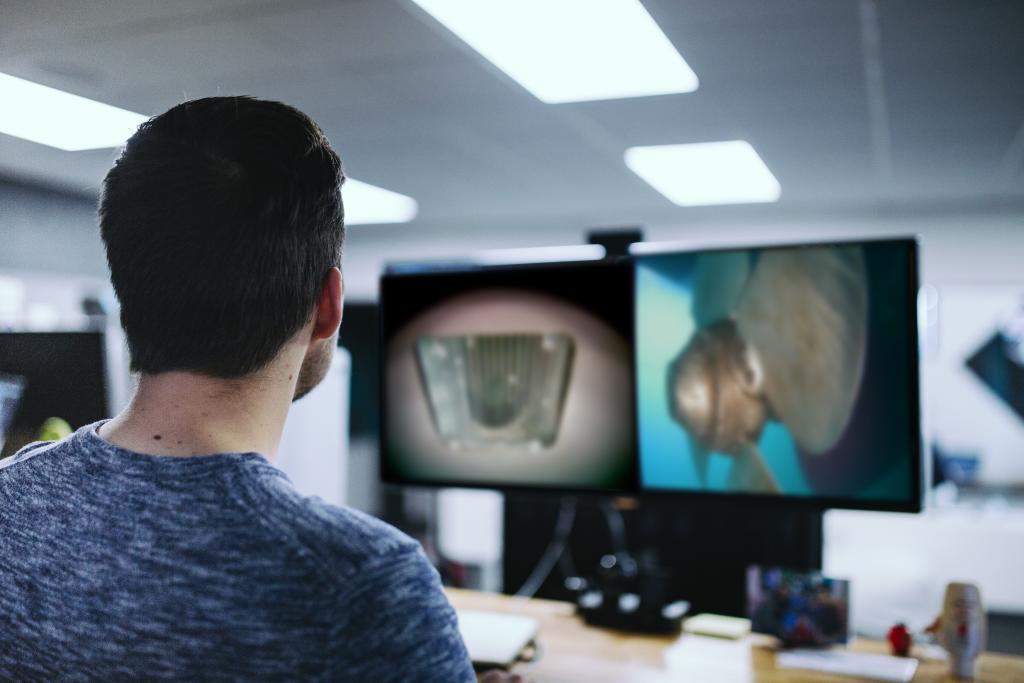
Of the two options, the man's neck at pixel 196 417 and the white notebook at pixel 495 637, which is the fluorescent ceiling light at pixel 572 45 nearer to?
the white notebook at pixel 495 637

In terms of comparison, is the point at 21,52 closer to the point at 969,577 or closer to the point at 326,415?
the point at 326,415

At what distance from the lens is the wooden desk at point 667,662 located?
142cm

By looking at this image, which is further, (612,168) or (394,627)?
(612,168)

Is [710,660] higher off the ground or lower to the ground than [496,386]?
lower

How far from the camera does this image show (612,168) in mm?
5137

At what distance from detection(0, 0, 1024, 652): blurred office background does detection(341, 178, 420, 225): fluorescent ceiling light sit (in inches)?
1.7

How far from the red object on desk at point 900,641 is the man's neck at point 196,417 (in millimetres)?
1241

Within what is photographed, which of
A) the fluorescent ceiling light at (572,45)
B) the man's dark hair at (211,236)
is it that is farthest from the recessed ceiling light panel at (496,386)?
the fluorescent ceiling light at (572,45)

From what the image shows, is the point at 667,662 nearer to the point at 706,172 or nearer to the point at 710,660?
the point at 710,660

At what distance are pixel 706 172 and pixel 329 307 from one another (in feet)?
15.4

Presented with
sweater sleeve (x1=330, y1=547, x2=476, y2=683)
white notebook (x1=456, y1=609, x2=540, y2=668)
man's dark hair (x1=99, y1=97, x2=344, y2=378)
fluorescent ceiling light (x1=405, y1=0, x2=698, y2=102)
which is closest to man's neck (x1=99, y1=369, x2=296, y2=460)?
man's dark hair (x1=99, y1=97, x2=344, y2=378)

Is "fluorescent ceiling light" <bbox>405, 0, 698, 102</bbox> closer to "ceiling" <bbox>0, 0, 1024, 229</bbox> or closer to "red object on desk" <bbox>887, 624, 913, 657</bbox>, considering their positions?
"ceiling" <bbox>0, 0, 1024, 229</bbox>

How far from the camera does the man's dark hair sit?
0.71 m

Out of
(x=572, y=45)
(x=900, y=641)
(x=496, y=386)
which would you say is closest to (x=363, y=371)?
(x=572, y=45)
